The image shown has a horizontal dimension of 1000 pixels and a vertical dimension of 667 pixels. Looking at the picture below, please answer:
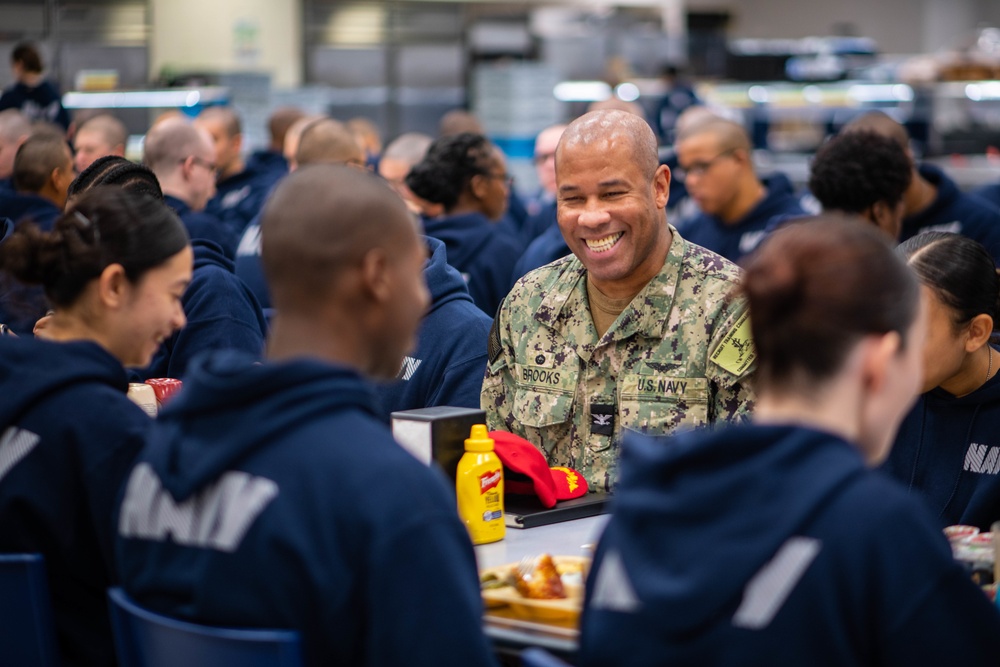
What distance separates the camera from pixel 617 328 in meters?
3.04

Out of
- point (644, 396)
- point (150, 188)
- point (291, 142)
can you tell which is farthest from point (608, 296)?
point (291, 142)

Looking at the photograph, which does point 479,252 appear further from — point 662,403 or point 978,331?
point 978,331

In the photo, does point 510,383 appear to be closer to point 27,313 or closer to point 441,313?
point 441,313

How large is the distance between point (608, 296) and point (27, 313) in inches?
56.2

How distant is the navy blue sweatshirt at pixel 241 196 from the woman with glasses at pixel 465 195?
229cm

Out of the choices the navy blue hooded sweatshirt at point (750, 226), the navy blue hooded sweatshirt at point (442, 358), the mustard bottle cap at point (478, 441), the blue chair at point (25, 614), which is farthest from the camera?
the navy blue hooded sweatshirt at point (750, 226)

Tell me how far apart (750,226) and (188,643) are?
476 cm

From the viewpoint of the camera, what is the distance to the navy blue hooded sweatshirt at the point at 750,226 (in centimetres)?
590

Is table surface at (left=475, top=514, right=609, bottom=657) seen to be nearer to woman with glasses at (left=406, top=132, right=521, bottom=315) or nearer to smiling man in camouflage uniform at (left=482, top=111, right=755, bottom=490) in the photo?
smiling man in camouflage uniform at (left=482, top=111, right=755, bottom=490)

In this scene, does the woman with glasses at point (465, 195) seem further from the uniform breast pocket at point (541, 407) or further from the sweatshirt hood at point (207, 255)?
the uniform breast pocket at point (541, 407)

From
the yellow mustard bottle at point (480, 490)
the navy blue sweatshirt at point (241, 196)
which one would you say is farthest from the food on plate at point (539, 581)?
the navy blue sweatshirt at point (241, 196)

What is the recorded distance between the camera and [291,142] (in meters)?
7.36

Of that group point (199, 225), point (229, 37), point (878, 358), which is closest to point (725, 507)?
point (878, 358)

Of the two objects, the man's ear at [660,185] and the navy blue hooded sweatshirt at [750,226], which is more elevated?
the man's ear at [660,185]
